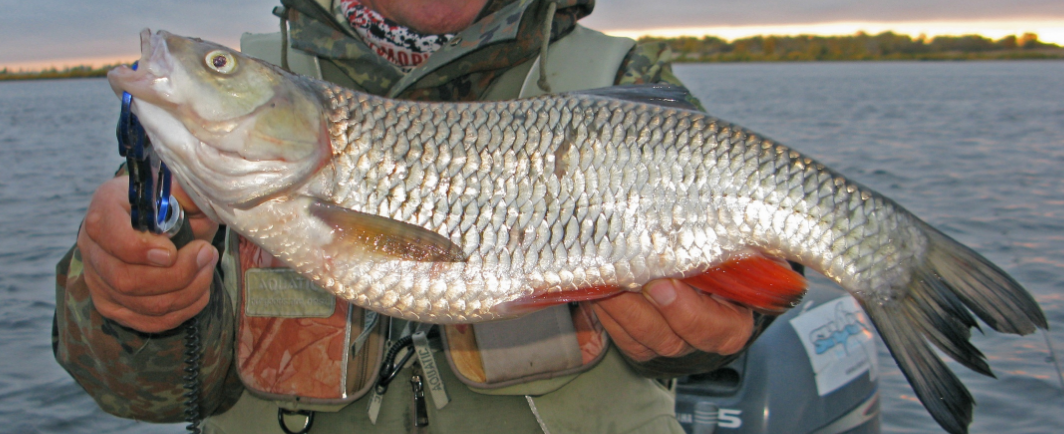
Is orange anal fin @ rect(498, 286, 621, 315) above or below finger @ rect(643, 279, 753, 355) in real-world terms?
above

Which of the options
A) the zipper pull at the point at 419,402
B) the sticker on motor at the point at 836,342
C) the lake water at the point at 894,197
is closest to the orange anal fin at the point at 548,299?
the zipper pull at the point at 419,402

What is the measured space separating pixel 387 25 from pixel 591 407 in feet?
4.63

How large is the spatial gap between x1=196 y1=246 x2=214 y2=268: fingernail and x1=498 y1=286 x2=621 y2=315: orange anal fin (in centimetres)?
66

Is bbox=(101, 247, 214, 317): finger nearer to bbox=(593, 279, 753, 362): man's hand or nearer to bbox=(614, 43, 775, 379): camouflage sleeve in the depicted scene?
bbox=(593, 279, 753, 362): man's hand

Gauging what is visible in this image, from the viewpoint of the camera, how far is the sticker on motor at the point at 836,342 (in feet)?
11.3

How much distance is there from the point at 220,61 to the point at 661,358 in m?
1.42

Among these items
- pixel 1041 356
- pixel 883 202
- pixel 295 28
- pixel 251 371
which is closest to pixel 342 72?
pixel 295 28

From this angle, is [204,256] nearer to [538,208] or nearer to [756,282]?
[538,208]

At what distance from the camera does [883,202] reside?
186 cm

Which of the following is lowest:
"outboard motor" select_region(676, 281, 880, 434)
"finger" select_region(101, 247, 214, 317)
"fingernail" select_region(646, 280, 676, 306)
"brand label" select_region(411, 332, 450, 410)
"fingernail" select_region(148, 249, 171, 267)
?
"outboard motor" select_region(676, 281, 880, 434)

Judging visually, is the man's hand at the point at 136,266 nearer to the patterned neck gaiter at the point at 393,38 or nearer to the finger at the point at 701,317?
the patterned neck gaiter at the point at 393,38

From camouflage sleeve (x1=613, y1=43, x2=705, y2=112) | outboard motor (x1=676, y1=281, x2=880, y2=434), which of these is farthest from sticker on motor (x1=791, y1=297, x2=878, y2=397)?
camouflage sleeve (x1=613, y1=43, x2=705, y2=112)

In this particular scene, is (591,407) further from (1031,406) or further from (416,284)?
(1031,406)

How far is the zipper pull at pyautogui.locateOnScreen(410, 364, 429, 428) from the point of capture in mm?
2250
